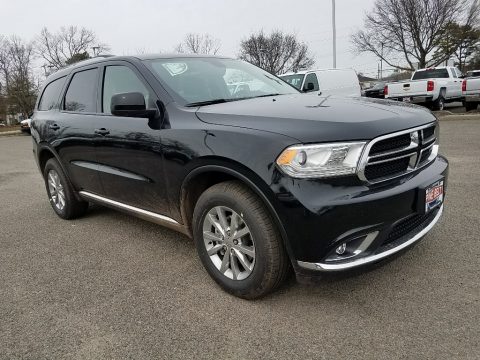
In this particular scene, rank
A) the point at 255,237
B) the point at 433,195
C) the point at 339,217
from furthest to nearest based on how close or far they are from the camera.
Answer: the point at 433,195, the point at 255,237, the point at 339,217

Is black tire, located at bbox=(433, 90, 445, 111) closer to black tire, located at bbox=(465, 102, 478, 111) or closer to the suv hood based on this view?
black tire, located at bbox=(465, 102, 478, 111)


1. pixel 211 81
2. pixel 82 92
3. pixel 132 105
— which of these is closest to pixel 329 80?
pixel 82 92

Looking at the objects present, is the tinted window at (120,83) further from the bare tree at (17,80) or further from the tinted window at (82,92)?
the bare tree at (17,80)

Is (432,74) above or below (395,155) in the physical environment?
below

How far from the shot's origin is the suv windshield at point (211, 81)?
3.38 metres

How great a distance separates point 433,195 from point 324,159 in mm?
945

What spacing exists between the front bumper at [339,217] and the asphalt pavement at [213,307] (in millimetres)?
167

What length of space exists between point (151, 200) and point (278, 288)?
127cm

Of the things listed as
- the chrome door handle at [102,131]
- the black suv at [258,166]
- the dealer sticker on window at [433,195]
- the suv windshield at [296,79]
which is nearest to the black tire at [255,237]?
the black suv at [258,166]

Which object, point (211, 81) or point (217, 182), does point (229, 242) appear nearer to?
point (217, 182)

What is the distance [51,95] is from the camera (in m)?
5.18

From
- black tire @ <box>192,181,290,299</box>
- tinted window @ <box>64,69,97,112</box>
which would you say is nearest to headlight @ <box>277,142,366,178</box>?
black tire @ <box>192,181,290,299</box>

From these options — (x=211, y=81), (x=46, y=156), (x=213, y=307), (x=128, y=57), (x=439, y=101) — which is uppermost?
(x=128, y=57)

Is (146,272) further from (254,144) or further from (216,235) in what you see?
(254,144)
